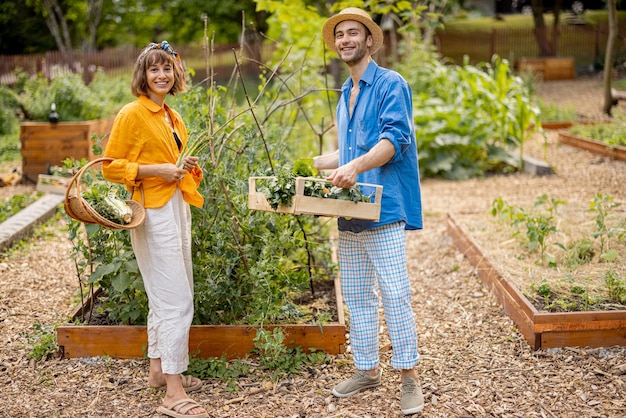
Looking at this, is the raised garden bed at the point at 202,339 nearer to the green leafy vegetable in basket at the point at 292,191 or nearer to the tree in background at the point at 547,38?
the green leafy vegetable in basket at the point at 292,191

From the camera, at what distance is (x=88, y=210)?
10.4 feet

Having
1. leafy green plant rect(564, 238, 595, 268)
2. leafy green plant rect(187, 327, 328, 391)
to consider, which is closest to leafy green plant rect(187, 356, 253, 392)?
leafy green plant rect(187, 327, 328, 391)

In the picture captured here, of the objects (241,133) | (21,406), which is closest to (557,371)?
(241,133)

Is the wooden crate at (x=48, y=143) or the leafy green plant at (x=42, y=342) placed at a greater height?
the wooden crate at (x=48, y=143)

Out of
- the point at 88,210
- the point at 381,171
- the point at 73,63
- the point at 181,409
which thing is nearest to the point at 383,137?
the point at 381,171

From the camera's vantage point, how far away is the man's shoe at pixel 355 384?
3.59m

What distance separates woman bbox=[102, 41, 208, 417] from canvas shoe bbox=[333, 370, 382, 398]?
74 cm

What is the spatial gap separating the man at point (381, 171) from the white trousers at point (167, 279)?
2.76ft

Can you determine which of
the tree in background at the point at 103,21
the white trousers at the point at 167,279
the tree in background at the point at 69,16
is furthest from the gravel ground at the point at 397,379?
the tree in background at the point at 69,16

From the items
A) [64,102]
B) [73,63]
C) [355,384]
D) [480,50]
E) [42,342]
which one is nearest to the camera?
[355,384]

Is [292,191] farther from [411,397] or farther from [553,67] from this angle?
[553,67]

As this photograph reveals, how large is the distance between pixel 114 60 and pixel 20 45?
27.7 ft

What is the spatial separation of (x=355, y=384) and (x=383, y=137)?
4.40ft

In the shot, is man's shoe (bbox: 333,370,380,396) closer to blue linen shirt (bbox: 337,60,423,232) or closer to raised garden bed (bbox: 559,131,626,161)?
blue linen shirt (bbox: 337,60,423,232)
